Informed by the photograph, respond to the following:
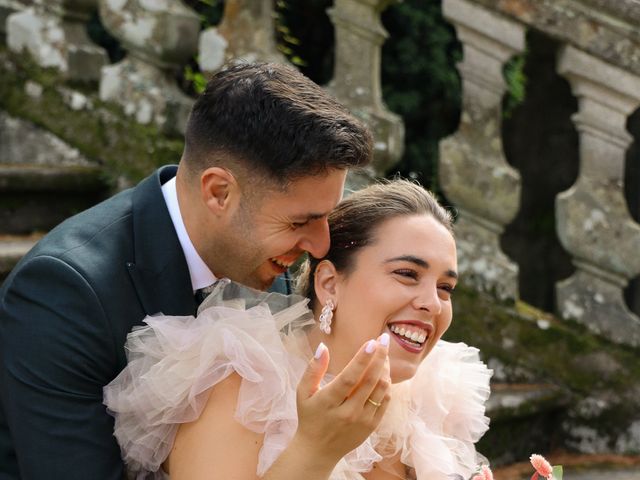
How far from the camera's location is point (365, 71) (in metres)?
4.59

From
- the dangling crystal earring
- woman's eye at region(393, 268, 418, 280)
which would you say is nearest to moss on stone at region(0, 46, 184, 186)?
the dangling crystal earring

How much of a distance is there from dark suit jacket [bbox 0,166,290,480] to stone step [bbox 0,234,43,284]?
1.09 meters

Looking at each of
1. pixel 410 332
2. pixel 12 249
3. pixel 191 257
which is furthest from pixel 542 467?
pixel 12 249

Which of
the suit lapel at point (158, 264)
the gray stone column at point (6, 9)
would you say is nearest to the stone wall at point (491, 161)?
the gray stone column at point (6, 9)

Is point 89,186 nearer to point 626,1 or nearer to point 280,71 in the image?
point 280,71

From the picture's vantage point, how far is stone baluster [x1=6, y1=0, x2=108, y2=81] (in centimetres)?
497

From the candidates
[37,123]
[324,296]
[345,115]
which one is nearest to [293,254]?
[324,296]

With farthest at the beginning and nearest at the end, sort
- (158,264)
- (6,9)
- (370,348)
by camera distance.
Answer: (6,9), (158,264), (370,348)

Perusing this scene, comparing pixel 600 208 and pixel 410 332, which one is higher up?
pixel 410 332

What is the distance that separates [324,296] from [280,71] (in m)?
0.65

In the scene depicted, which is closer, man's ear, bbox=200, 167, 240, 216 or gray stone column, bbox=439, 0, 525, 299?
man's ear, bbox=200, 167, 240, 216

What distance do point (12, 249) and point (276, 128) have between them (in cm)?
158

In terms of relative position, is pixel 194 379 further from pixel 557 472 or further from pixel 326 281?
pixel 557 472

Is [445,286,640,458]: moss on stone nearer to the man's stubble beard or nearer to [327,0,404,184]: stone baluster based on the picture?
[327,0,404,184]: stone baluster
